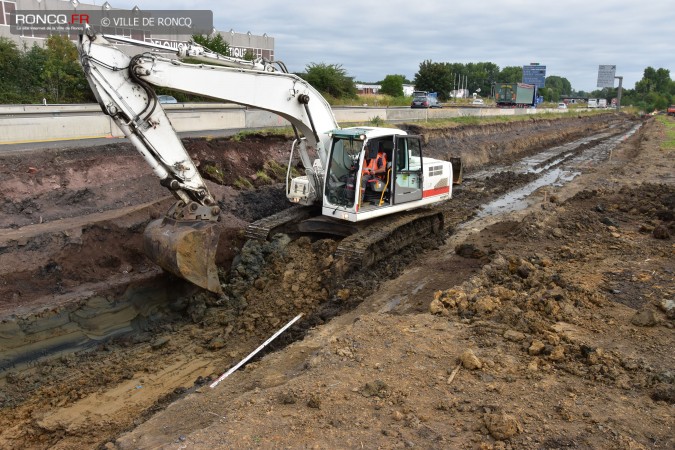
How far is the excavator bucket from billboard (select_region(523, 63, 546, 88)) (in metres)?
82.0

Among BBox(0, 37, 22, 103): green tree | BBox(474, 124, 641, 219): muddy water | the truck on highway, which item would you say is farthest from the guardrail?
the truck on highway

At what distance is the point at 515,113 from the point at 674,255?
3925 cm

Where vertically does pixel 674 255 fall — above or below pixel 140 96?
below

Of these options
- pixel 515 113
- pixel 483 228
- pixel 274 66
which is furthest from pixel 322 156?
pixel 515 113

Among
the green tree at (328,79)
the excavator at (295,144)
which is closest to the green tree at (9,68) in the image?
the green tree at (328,79)

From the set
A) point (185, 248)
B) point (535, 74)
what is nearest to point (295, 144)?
point (185, 248)

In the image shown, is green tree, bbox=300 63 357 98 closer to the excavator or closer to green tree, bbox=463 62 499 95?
the excavator

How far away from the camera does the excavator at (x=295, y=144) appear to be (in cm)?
788

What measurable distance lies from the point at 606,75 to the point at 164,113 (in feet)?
349

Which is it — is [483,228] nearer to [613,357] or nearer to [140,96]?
[613,357]

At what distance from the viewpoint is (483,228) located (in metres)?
13.8

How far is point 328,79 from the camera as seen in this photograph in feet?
139

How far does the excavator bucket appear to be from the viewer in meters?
8.23

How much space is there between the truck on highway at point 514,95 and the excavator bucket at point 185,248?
60134 millimetres
